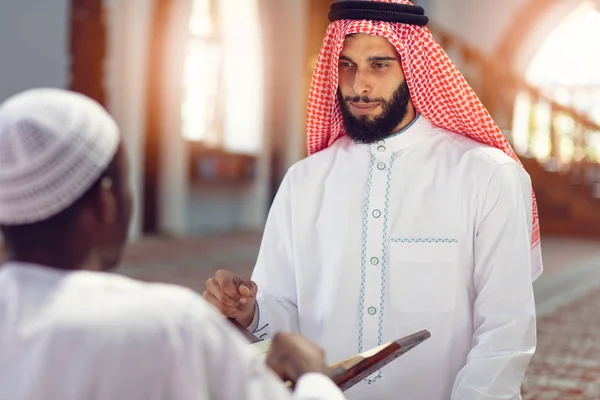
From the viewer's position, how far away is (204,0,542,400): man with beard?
1897 mm

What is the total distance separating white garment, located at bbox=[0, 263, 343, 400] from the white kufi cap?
0.08m

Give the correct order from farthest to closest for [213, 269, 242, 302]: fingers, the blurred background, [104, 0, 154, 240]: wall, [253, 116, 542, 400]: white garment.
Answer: [104, 0, 154, 240]: wall → the blurred background → [253, 116, 542, 400]: white garment → [213, 269, 242, 302]: fingers

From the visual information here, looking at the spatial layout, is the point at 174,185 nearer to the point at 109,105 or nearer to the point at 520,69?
the point at 109,105

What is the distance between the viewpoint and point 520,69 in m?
16.1

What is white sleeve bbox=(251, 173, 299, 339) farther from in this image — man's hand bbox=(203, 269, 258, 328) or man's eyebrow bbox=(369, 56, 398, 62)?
man's eyebrow bbox=(369, 56, 398, 62)

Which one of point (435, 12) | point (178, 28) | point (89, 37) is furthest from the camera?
point (435, 12)

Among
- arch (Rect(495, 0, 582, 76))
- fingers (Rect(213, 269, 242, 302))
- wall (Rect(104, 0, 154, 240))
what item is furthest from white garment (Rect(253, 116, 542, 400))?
arch (Rect(495, 0, 582, 76))

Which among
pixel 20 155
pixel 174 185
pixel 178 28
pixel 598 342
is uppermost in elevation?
pixel 20 155

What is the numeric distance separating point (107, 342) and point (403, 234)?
3.55 ft

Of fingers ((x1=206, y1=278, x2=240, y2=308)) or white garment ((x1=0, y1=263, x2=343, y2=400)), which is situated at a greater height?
white garment ((x1=0, y1=263, x2=343, y2=400))

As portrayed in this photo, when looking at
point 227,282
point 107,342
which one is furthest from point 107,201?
point 227,282

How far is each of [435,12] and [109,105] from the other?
720 cm

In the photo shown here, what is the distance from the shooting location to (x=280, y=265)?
7.01ft

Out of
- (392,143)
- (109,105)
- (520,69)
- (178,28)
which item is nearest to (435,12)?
(520,69)
